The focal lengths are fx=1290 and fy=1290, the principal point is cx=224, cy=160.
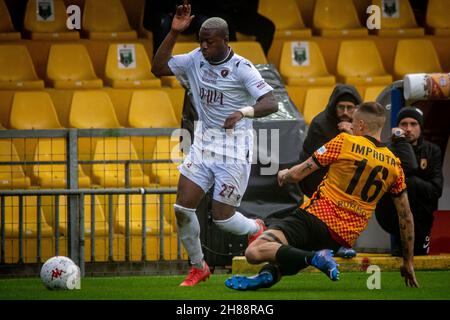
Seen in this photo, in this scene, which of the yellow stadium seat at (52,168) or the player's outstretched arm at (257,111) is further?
the yellow stadium seat at (52,168)

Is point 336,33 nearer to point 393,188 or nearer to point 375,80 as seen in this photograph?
point 375,80

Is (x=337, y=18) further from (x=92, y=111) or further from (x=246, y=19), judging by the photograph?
(x=92, y=111)

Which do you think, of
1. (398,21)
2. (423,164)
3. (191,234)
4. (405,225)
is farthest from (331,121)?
(398,21)

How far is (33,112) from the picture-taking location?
15.8m

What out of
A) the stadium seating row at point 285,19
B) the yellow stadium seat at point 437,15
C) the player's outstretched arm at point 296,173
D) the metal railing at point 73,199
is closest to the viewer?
the player's outstretched arm at point 296,173

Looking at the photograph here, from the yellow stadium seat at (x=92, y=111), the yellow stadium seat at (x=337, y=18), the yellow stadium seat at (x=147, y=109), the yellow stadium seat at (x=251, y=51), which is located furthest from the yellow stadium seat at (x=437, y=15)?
the yellow stadium seat at (x=92, y=111)

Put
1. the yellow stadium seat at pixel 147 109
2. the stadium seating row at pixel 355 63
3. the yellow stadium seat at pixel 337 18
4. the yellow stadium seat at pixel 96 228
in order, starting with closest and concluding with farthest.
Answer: the yellow stadium seat at pixel 96 228, the yellow stadium seat at pixel 147 109, the stadium seating row at pixel 355 63, the yellow stadium seat at pixel 337 18

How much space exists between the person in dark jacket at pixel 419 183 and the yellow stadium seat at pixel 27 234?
3.56m

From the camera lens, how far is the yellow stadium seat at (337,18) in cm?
1831

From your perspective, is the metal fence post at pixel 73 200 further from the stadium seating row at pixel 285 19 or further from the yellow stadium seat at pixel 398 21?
the yellow stadium seat at pixel 398 21

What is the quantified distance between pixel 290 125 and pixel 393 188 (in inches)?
134

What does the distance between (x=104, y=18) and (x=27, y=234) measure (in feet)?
15.8

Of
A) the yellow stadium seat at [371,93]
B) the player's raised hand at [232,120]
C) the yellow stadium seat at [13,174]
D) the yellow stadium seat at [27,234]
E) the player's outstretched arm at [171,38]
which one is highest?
the player's outstretched arm at [171,38]
